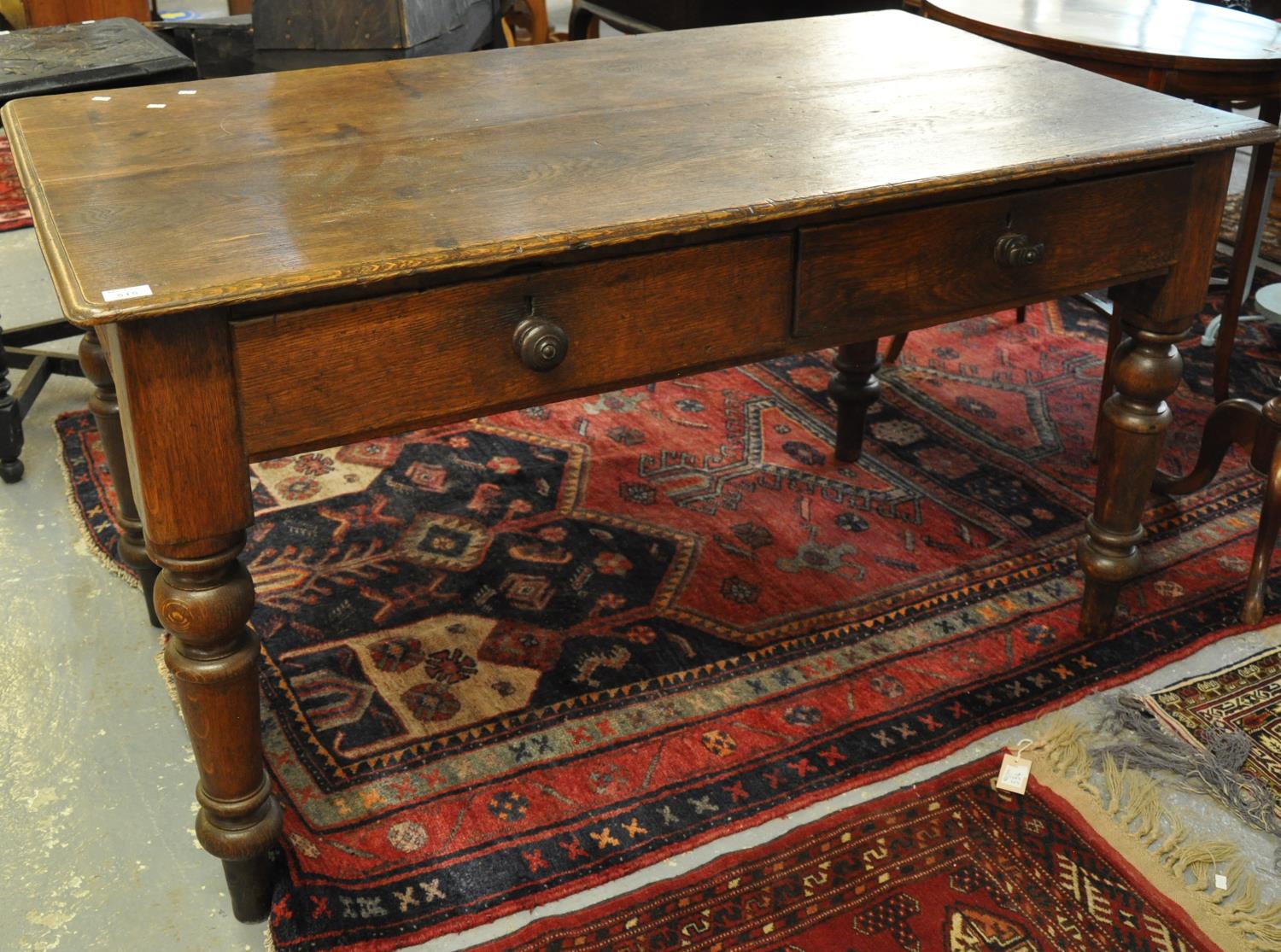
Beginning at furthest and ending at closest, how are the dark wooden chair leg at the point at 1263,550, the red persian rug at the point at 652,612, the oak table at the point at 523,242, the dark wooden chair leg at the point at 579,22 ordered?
the dark wooden chair leg at the point at 579,22 → the dark wooden chair leg at the point at 1263,550 → the red persian rug at the point at 652,612 → the oak table at the point at 523,242

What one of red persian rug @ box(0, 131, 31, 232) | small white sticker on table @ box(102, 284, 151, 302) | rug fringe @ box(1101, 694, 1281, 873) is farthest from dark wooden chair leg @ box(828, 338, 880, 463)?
red persian rug @ box(0, 131, 31, 232)

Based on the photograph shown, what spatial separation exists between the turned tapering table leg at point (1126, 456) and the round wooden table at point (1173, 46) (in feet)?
2.95

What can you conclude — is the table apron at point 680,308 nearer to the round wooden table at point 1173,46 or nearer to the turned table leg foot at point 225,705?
the turned table leg foot at point 225,705

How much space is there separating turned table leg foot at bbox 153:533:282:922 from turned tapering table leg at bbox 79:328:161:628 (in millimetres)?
485

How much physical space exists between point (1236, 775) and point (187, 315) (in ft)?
5.60

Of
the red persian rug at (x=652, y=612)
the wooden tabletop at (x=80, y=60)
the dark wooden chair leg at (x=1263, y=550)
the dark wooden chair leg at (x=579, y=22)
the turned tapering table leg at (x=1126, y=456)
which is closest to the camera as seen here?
the red persian rug at (x=652, y=612)

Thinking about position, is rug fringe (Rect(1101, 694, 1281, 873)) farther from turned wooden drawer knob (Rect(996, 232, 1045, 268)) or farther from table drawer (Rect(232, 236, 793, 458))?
table drawer (Rect(232, 236, 793, 458))

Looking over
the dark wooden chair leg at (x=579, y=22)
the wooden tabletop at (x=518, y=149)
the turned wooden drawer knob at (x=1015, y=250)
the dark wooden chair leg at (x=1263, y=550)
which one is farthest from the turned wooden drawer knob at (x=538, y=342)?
the dark wooden chair leg at (x=579, y=22)

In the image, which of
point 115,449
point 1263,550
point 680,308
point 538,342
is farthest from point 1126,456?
point 115,449

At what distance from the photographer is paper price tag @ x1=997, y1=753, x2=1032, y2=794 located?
2.01 m

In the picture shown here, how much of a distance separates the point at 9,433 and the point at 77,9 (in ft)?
12.1

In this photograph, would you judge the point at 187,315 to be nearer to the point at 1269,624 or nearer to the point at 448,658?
the point at 448,658

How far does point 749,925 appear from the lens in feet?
5.78

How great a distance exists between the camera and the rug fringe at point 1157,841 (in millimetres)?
1784
